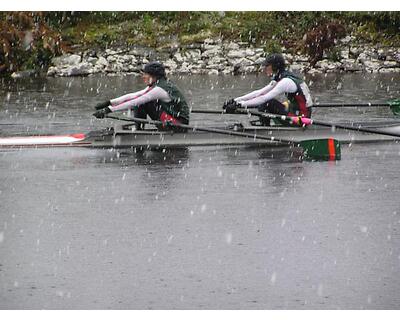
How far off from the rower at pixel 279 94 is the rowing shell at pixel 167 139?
1.20 feet

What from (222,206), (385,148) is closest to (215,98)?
(385,148)

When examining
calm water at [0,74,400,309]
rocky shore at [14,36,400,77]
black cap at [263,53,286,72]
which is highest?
rocky shore at [14,36,400,77]

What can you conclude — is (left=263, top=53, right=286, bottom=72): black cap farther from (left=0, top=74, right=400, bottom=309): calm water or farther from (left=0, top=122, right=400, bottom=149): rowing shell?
(left=0, top=74, right=400, bottom=309): calm water

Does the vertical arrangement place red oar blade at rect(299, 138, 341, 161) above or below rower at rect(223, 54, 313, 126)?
below

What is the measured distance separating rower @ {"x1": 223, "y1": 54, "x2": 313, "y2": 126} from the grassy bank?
2288cm

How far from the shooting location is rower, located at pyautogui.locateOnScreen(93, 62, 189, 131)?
48.3 ft

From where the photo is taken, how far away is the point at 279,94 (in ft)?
49.5

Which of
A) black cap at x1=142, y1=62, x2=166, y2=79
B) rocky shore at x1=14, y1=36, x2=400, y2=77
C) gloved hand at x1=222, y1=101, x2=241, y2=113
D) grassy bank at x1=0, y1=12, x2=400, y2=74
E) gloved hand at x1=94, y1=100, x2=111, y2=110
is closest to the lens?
gloved hand at x1=94, y1=100, x2=111, y2=110

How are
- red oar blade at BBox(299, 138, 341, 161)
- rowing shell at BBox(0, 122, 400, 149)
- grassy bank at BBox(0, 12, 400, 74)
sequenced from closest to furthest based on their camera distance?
red oar blade at BBox(299, 138, 341, 161)
rowing shell at BBox(0, 122, 400, 149)
grassy bank at BBox(0, 12, 400, 74)

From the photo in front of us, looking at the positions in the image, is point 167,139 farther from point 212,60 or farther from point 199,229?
point 212,60

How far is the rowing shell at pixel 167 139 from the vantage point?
14.7m

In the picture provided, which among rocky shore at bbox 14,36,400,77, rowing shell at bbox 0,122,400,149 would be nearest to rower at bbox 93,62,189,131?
rowing shell at bbox 0,122,400,149

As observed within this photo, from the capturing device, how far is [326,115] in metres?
21.7

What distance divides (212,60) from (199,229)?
29.6 meters
